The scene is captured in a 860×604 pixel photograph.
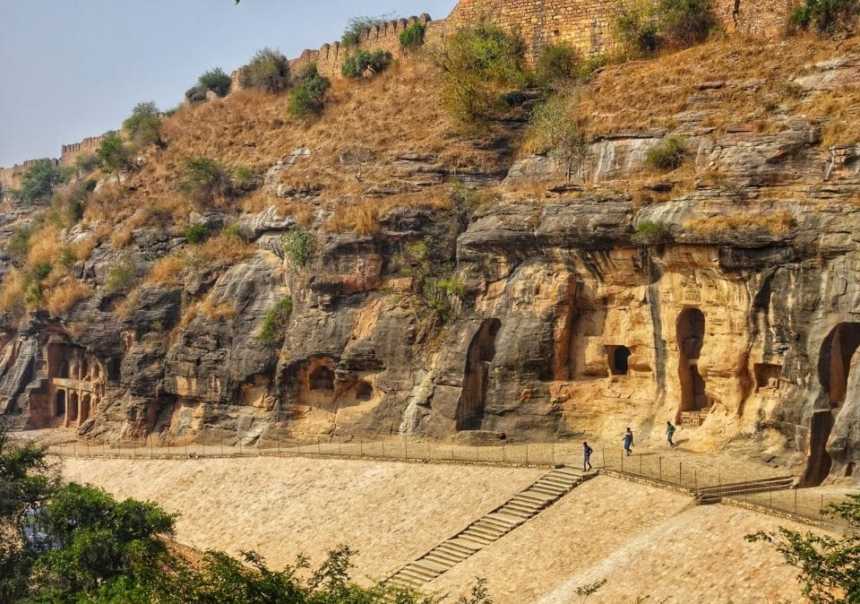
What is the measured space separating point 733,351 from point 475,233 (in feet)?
32.5

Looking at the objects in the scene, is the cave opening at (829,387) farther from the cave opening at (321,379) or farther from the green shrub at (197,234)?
the green shrub at (197,234)

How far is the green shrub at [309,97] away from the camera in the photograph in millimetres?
53938

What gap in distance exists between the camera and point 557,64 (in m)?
46.0

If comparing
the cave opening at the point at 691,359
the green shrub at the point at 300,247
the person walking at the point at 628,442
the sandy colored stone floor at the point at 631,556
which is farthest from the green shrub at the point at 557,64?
the sandy colored stone floor at the point at 631,556

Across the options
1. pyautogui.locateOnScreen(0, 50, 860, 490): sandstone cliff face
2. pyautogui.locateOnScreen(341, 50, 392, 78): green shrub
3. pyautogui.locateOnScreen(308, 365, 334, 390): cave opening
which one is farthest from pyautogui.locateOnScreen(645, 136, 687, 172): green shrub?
pyautogui.locateOnScreen(341, 50, 392, 78): green shrub

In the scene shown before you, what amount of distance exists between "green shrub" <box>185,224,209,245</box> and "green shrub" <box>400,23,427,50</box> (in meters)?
13.0

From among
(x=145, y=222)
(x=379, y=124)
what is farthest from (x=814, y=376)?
(x=145, y=222)

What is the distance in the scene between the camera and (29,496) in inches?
1153

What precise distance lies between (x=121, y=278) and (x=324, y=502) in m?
19.8

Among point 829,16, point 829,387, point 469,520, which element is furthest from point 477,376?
point 829,16

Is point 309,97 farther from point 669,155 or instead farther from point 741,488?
point 741,488

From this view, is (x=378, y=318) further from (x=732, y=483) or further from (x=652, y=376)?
(x=732, y=483)

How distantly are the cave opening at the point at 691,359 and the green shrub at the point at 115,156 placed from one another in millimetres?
35431

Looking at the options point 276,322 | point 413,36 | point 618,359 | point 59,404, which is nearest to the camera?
point 618,359
